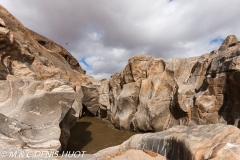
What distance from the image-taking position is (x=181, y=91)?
824 centimetres

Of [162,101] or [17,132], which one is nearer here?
[17,132]

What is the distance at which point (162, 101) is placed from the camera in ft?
29.9

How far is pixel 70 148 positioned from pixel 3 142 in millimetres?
3851

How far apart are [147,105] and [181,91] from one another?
1.97m

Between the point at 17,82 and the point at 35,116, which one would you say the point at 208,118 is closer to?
the point at 35,116

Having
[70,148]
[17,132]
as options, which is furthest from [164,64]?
[17,132]

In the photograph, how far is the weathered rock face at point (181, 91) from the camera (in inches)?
262

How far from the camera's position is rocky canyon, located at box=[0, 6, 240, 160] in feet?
11.5

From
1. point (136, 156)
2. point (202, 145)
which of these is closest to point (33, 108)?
point (136, 156)

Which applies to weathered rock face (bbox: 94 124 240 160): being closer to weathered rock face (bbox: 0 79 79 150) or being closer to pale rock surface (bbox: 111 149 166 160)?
pale rock surface (bbox: 111 149 166 160)

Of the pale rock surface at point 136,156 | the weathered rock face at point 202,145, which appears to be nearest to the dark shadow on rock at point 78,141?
the weathered rock face at point 202,145

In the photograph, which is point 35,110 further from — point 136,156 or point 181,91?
point 181,91

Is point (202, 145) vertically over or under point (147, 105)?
under

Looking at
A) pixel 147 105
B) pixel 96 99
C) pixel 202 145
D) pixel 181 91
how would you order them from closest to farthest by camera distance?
pixel 202 145 → pixel 181 91 → pixel 147 105 → pixel 96 99
